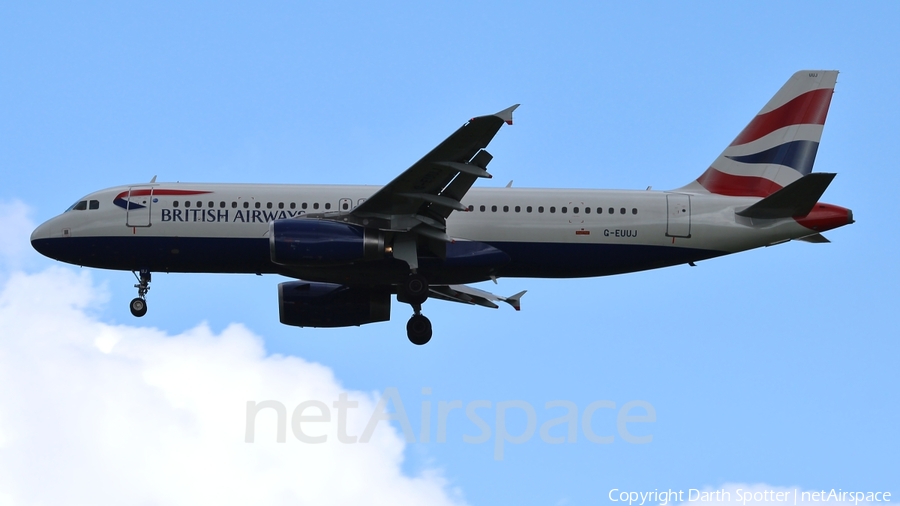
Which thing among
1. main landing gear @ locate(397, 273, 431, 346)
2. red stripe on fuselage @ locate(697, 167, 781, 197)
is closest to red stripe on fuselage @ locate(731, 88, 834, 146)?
red stripe on fuselage @ locate(697, 167, 781, 197)

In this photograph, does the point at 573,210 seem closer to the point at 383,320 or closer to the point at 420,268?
the point at 420,268

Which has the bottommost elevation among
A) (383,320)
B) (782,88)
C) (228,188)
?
(383,320)

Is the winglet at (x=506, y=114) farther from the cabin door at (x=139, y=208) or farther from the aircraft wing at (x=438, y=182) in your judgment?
the cabin door at (x=139, y=208)

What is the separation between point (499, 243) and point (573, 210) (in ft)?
8.10

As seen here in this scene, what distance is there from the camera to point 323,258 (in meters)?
35.9

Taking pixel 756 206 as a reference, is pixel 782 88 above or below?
above

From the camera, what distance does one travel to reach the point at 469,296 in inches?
1711

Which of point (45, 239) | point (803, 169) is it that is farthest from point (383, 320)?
point (803, 169)

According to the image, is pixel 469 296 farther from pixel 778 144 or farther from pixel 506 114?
pixel 506 114

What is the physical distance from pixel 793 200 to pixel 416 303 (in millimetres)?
11471

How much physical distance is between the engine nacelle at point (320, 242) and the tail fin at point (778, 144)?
11.0 m

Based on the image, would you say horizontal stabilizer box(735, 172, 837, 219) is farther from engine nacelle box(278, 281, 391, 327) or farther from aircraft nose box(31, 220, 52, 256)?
aircraft nose box(31, 220, 52, 256)

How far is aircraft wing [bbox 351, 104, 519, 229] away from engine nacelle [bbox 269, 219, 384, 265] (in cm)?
66

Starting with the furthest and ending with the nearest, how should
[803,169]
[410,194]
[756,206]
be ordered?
[803,169], [756,206], [410,194]
